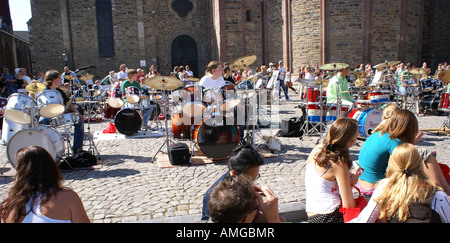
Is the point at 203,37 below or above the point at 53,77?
above

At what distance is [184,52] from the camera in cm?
2622

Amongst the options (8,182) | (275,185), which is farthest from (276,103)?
(8,182)

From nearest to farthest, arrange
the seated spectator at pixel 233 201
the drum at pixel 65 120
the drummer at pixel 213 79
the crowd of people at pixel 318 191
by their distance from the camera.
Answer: the seated spectator at pixel 233 201
the crowd of people at pixel 318 191
the drum at pixel 65 120
the drummer at pixel 213 79

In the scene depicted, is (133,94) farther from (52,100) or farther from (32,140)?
(32,140)

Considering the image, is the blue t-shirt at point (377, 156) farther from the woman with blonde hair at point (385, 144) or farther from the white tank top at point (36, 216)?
the white tank top at point (36, 216)

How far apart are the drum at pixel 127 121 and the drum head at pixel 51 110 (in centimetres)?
346

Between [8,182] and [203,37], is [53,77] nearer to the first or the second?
[8,182]

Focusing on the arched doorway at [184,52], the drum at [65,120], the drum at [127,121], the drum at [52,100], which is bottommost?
the drum at [127,121]

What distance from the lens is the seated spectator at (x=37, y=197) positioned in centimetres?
226

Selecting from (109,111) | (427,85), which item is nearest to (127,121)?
(109,111)

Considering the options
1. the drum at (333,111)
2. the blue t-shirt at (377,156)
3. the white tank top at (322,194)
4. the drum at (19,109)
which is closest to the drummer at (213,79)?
the drum at (333,111)

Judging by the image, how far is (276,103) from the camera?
15.8 m

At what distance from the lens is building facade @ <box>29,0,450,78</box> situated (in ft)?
69.7
